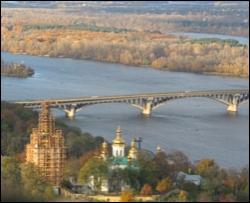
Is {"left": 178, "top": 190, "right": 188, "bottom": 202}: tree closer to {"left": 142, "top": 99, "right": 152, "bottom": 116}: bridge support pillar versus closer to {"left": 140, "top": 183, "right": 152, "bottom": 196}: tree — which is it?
{"left": 140, "top": 183, "right": 152, "bottom": 196}: tree

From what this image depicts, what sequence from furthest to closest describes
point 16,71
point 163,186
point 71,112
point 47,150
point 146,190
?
point 16,71, point 71,112, point 47,150, point 163,186, point 146,190

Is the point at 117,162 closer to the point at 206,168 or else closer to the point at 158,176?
the point at 158,176

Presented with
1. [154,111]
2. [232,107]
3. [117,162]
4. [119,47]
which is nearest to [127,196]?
[117,162]

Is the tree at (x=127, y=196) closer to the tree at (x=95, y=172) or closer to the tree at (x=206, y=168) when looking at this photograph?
the tree at (x=95, y=172)

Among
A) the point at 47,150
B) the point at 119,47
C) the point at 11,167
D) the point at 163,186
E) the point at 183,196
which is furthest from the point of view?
the point at 119,47

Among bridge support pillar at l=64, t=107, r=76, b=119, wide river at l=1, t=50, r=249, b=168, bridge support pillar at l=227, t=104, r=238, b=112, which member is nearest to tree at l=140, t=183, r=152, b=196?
wide river at l=1, t=50, r=249, b=168

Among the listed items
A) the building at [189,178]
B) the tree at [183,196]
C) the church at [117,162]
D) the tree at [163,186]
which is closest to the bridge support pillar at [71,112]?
the church at [117,162]
